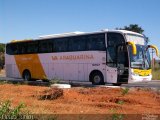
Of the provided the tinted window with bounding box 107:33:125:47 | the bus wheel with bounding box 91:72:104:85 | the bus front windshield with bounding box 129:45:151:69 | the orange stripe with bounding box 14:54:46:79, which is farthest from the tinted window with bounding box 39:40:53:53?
the bus front windshield with bounding box 129:45:151:69

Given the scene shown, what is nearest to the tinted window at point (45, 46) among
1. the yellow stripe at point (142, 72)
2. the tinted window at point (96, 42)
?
the tinted window at point (96, 42)

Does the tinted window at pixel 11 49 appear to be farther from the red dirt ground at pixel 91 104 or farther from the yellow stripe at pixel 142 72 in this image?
the red dirt ground at pixel 91 104

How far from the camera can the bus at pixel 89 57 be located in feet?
76.6

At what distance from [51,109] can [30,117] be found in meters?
3.24

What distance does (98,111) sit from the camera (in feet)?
35.7

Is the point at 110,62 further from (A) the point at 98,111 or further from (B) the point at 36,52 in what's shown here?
(A) the point at 98,111

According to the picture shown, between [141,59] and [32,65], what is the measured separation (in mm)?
9318

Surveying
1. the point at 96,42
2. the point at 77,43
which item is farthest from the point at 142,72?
the point at 77,43

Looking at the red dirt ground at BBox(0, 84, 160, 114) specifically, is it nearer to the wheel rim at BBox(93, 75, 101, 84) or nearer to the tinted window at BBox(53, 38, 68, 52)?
the wheel rim at BBox(93, 75, 101, 84)

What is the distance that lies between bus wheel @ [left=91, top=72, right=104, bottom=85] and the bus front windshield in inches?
87.8

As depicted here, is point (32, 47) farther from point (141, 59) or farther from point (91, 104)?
point (91, 104)

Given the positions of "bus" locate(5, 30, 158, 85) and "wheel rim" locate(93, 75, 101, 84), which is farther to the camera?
"wheel rim" locate(93, 75, 101, 84)

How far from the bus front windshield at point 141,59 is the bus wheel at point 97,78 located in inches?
87.8

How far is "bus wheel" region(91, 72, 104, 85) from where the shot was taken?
24.4m
